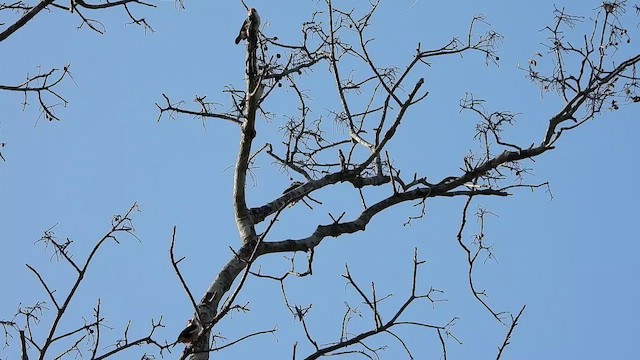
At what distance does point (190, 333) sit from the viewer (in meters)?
4.47

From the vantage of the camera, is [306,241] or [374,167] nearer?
[306,241]

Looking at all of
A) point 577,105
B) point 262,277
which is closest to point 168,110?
point 262,277

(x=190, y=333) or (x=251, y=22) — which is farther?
(x=251, y=22)

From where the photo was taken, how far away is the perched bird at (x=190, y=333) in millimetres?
4438

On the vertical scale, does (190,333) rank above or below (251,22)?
below

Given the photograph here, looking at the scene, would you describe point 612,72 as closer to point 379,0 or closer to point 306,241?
point 379,0

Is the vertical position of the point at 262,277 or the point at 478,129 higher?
the point at 478,129

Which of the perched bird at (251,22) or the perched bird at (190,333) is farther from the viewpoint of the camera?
the perched bird at (251,22)

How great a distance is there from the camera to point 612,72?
6168mm

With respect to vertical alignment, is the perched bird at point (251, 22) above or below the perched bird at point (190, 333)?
above

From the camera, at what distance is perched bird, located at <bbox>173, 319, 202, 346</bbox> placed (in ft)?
14.6

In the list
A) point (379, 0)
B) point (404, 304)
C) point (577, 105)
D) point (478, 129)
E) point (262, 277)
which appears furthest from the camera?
point (379, 0)

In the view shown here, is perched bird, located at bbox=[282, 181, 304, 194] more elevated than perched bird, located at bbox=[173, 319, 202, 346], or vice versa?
perched bird, located at bbox=[282, 181, 304, 194]

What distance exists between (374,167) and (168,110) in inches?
69.0
